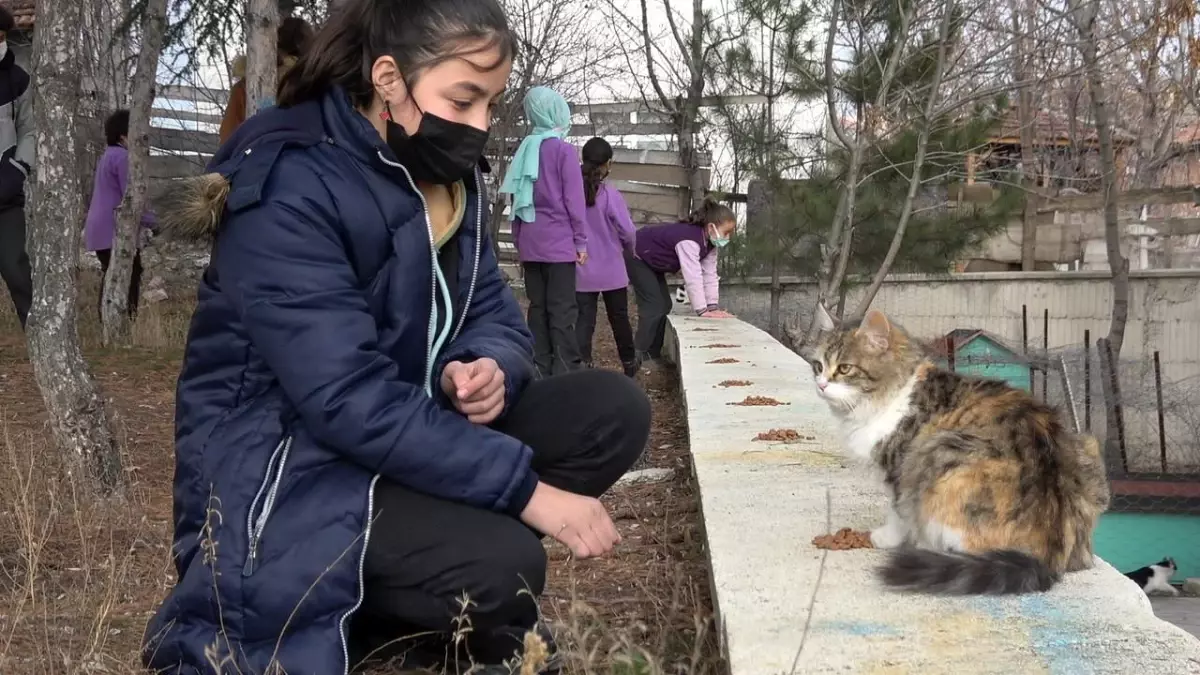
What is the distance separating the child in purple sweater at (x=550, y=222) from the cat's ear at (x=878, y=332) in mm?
3826

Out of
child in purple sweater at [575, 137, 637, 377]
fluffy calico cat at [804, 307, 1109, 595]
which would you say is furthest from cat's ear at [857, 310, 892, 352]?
child in purple sweater at [575, 137, 637, 377]

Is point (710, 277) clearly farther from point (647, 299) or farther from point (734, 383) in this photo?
point (734, 383)

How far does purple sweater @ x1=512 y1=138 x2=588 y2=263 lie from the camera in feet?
23.7

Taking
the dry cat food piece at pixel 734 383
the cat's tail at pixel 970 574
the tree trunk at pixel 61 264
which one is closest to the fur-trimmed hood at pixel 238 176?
the cat's tail at pixel 970 574

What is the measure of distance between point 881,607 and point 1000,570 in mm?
300

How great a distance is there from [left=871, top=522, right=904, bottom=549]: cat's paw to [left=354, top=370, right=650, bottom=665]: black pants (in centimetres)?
82

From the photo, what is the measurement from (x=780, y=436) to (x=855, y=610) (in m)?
2.18

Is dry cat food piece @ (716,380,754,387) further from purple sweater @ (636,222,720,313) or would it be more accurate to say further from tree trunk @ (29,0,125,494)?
purple sweater @ (636,222,720,313)

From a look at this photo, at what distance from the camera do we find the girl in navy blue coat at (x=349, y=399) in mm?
2100

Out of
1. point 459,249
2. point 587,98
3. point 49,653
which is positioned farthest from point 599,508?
point 587,98

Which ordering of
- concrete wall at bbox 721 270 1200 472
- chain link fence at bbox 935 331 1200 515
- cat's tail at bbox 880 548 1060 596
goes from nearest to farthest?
cat's tail at bbox 880 548 1060 596
chain link fence at bbox 935 331 1200 515
concrete wall at bbox 721 270 1200 472

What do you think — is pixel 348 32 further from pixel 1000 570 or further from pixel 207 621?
pixel 1000 570

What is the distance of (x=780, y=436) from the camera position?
465cm

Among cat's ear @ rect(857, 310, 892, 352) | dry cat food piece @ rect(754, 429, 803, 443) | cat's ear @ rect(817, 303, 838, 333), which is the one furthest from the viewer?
dry cat food piece @ rect(754, 429, 803, 443)
